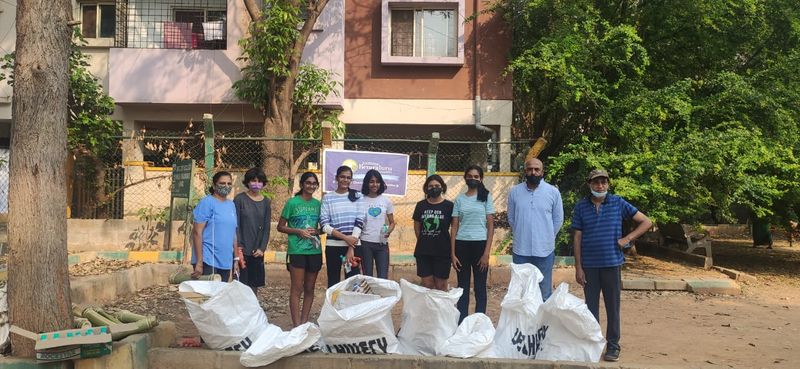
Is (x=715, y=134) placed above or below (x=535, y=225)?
above

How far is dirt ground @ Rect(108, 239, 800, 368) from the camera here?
5410 millimetres

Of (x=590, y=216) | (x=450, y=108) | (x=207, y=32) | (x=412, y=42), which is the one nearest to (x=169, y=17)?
(x=207, y=32)

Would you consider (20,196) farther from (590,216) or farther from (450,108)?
(450,108)

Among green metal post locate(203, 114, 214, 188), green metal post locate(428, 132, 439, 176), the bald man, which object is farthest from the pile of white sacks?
green metal post locate(203, 114, 214, 188)

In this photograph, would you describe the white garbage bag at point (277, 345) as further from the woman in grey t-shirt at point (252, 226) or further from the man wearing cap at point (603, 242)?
the man wearing cap at point (603, 242)

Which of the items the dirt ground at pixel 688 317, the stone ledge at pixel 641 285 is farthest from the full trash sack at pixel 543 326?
the stone ledge at pixel 641 285

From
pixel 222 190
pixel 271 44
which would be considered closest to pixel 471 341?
pixel 222 190

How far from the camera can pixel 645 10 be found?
11391 mm

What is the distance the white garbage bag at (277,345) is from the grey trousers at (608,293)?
2.36 metres

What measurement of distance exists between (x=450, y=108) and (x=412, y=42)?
1681 mm

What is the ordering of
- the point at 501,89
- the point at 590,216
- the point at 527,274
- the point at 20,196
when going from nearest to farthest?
the point at 20,196
the point at 527,274
the point at 590,216
the point at 501,89

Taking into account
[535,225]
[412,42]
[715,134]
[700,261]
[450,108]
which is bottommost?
[700,261]

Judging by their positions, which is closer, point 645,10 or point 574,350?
point 574,350

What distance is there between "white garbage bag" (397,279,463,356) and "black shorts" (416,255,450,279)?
3.46ft
